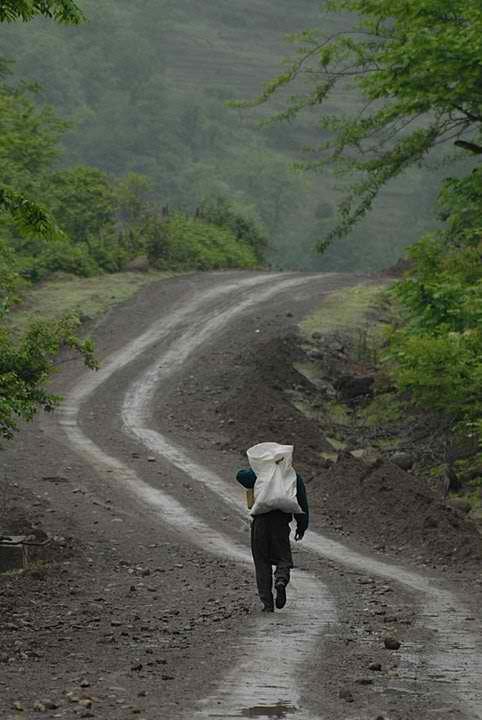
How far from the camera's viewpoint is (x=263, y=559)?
497 inches

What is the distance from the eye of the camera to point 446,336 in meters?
19.1

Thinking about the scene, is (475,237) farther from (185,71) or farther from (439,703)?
(185,71)

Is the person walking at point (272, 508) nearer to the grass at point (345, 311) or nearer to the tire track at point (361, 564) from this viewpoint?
the tire track at point (361, 564)

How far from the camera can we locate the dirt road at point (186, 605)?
878cm

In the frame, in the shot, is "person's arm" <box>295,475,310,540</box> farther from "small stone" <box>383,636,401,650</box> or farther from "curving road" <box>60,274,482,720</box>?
"small stone" <box>383,636,401,650</box>

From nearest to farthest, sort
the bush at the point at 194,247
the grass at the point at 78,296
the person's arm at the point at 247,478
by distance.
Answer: the person's arm at the point at 247,478 < the grass at the point at 78,296 < the bush at the point at 194,247

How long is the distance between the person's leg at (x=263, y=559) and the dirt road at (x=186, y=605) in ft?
0.84

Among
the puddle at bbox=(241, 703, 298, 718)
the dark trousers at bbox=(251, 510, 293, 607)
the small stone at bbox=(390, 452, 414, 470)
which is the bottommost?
the small stone at bbox=(390, 452, 414, 470)

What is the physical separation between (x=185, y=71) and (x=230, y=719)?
166 meters

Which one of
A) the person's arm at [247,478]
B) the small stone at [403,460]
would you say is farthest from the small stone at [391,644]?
the small stone at [403,460]

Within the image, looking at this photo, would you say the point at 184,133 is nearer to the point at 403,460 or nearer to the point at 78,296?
the point at 78,296

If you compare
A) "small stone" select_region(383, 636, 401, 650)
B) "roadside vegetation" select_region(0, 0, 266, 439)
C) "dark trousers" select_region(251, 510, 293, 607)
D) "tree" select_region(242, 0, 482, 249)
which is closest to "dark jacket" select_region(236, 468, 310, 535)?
"dark trousers" select_region(251, 510, 293, 607)

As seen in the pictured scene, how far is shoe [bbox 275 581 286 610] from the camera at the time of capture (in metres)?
12.5

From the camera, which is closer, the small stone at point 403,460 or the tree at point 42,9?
the tree at point 42,9
